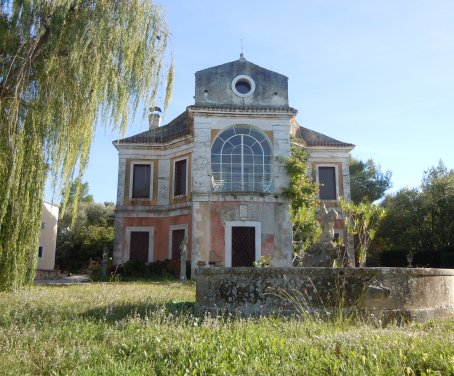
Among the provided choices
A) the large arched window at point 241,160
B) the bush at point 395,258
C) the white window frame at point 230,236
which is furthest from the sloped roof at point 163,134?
the bush at point 395,258

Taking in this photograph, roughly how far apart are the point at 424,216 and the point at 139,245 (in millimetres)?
17990

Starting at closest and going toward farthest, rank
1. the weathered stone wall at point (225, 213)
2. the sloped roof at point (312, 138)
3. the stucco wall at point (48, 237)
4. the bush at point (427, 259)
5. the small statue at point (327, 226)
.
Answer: the small statue at point (327, 226) < the weathered stone wall at point (225, 213) < the sloped roof at point (312, 138) < the bush at point (427, 259) < the stucco wall at point (48, 237)

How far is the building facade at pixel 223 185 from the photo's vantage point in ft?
64.8

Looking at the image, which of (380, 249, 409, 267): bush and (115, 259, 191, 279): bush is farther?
A: (380, 249, 409, 267): bush

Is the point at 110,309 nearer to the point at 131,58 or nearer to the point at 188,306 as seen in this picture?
the point at 188,306

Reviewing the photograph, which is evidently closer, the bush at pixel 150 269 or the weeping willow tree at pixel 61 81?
the weeping willow tree at pixel 61 81

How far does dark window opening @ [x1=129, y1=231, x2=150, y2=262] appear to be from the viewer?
23656 millimetres

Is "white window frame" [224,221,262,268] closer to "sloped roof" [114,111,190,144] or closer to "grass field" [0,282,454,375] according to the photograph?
"sloped roof" [114,111,190,144]

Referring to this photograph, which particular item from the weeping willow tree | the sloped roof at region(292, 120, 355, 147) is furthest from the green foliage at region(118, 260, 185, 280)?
the weeping willow tree

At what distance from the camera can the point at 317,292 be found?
6547mm

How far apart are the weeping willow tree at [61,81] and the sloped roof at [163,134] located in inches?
614

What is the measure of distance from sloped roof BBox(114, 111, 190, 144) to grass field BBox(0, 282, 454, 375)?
61.0ft

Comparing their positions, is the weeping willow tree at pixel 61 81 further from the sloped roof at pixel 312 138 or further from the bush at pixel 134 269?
the sloped roof at pixel 312 138

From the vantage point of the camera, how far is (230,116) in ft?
67.9
